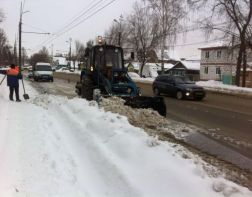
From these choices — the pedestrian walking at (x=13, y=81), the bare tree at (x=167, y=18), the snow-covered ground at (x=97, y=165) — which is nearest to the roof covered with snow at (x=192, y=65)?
the bare tree at (x=167, y=18)

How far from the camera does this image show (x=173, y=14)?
5316cm

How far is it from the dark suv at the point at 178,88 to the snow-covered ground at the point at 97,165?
15885 millimetres

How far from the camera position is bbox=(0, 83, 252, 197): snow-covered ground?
20.7 feet

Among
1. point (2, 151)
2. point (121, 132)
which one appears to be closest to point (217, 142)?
point (121, 132)

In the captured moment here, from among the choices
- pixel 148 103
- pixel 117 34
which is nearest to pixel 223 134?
pixel 148 103

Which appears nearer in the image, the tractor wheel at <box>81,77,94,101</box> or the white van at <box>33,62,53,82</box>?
the tractor wheel at <box>81,77,94,101</box>

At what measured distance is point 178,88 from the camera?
27328 millimetres

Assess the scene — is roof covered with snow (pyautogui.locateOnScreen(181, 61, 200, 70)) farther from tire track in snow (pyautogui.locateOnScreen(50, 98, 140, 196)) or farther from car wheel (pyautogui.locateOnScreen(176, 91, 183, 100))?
tire track in snow (pyautogui.locateOnScreen(50, 98, 140, 196))

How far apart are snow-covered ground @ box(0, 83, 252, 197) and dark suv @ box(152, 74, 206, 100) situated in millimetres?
15885

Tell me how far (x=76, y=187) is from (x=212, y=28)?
3603 centimetres

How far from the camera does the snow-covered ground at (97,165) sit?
6309mm

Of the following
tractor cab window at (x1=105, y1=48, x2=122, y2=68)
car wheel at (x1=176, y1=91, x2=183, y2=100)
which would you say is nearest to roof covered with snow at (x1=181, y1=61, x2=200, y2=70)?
car wheel at (x1=176, y1=91, x2=183, y2=100)

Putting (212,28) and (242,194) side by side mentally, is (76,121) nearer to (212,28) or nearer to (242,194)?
(242,194)

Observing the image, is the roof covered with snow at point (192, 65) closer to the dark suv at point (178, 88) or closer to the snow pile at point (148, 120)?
the dark suv at point (178, 88)
